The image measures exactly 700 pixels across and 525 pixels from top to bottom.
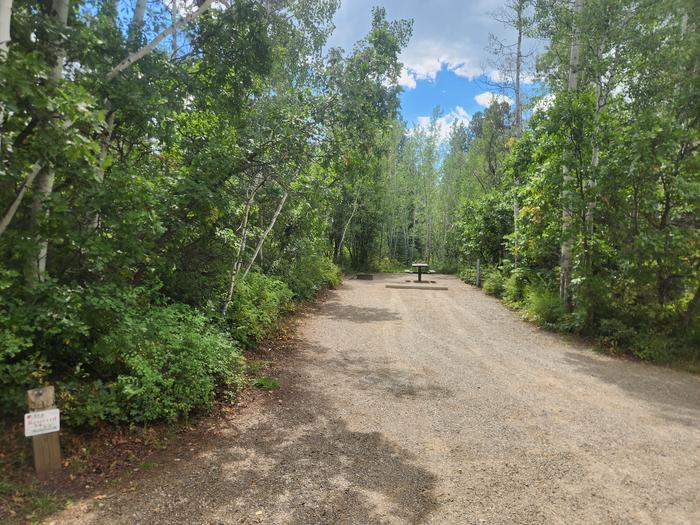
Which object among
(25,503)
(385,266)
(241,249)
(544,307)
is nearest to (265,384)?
(241,249)

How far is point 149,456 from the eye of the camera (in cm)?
338

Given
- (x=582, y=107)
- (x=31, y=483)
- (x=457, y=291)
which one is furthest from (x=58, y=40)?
(x=457, y=291)

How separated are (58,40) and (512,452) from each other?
210 inches

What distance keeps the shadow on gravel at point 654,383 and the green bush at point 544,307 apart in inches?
70.8

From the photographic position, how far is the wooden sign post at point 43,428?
9.46ft

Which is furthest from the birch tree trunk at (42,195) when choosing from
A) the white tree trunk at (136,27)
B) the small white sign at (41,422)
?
the small white sign at (41,422)

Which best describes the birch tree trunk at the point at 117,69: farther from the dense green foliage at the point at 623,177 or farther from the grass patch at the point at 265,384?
the dense green foliage at the point at 623,177

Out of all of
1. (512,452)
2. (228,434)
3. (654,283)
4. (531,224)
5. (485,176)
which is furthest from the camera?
(485,176)

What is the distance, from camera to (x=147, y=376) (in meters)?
3.66

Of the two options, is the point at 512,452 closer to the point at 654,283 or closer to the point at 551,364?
the point at 551,364

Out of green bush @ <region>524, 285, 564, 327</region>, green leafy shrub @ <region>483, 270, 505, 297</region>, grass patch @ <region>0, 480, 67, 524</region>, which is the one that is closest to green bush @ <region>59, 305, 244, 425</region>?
grass patch @ <region>0, 480, 67, 524</region>

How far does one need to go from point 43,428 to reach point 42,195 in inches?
76.4

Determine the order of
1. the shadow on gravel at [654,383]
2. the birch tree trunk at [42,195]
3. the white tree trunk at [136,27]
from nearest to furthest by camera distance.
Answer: the birch tree trunk at [42,195]
the white tree trunk at [136,27]
the shadow on gravel at [654,383]

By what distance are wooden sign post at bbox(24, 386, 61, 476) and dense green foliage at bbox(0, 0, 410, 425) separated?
1.20 ft
